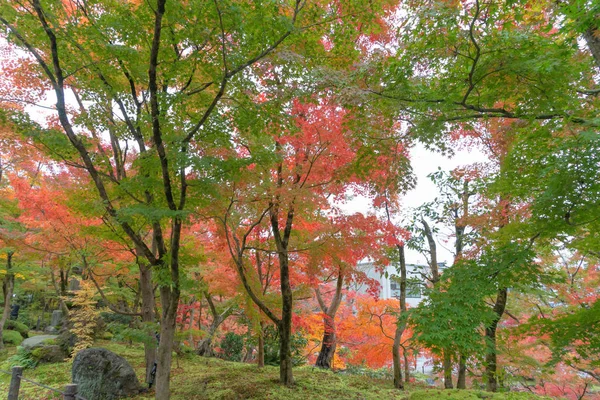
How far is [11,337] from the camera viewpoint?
1588 cm

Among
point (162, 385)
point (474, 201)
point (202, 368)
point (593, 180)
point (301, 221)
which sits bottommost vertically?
point (202, 368)

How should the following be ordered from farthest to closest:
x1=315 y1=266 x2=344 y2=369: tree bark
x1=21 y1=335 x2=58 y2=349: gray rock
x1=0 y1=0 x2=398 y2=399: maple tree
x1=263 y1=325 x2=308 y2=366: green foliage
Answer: x1=263 y1=325 x2=308 y2=366: green foliage
x1=315 y1=266 x2=344 y2=369: tree bark
x1=21 y1=335 x2=58 y2=349: gray rock
x1=0 y1=0 x2=398 y2=399: maple tree

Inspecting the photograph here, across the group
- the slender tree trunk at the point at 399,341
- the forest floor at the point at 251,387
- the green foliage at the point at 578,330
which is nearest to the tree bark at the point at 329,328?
the forest floor at the point at 251,387

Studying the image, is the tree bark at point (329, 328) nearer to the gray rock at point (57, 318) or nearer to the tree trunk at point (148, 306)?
the tree trunk at point (148, 306)

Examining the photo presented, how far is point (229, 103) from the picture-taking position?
657cm

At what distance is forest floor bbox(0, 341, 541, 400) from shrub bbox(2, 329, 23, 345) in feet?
19.8

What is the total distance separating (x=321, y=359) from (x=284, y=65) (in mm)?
10812

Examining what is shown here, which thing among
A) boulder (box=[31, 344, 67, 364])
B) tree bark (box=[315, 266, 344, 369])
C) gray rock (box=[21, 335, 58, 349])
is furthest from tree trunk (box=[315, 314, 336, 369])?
gray rock (box=[21, 335, 58, 349])

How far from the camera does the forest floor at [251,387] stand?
7.11 meters

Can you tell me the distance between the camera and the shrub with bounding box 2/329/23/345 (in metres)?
15.7

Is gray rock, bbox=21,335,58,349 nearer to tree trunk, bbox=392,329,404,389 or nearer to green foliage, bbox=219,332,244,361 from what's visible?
green foliage, bbox=219,332,244,361

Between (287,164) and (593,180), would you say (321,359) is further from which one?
(593,180)

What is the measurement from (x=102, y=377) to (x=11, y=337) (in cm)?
1265

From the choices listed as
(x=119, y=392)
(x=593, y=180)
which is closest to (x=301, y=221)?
(x=119, y=392)
